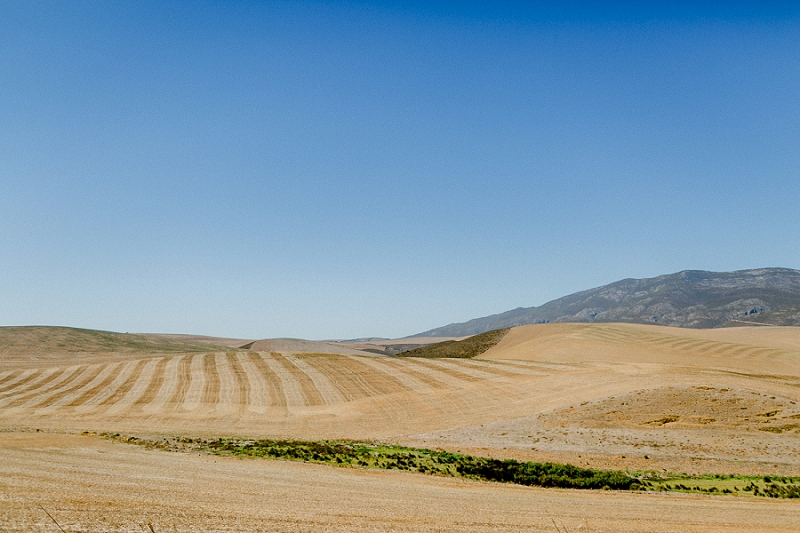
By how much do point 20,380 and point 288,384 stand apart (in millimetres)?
32053

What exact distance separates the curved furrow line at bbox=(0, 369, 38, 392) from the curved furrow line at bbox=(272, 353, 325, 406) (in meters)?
29.6

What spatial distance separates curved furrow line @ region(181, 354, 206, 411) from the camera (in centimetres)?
4562

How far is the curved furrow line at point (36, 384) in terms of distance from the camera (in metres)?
50.6

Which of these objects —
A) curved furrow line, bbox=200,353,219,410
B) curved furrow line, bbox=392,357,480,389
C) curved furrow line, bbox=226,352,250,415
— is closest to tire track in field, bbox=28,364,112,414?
curved furrow line, bbox=200,353,219,410

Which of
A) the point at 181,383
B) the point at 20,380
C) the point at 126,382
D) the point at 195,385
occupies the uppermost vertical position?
the point at 20,380

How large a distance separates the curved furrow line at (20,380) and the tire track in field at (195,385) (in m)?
17.8

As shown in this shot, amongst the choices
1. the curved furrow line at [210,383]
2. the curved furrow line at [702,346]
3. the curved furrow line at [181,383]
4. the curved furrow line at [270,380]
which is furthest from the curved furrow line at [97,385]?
the curved furrow line at [702,346]

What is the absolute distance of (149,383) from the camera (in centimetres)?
5575

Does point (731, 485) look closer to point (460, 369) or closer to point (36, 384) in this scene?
point (460, 369)

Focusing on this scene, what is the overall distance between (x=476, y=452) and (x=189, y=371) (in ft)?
154

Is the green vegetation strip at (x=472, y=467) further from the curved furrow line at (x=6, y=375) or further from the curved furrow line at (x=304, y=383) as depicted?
the curved furrow line at (x=6, y=375)

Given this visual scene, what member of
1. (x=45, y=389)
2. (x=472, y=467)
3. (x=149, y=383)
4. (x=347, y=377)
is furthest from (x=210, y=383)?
(x=472, y=467)

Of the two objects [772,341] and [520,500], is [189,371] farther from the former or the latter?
[772,341]

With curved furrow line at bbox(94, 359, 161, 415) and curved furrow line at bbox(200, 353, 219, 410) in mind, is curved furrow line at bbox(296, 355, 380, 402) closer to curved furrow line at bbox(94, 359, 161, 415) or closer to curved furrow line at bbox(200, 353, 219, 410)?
curved furrow line at bbox(200, 353, 219, 410)
